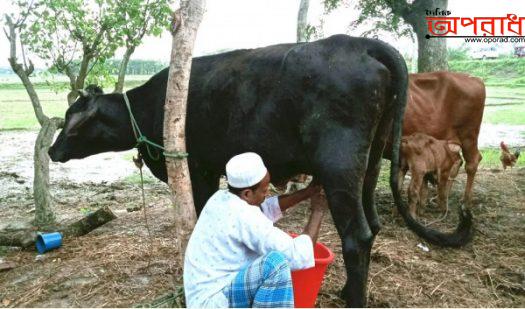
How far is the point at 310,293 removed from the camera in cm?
335

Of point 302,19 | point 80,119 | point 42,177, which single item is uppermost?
point 302,19

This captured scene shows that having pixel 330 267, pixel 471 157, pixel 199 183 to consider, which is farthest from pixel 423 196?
pixel 199 183

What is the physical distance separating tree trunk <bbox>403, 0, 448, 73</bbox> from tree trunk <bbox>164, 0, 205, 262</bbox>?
294 inches

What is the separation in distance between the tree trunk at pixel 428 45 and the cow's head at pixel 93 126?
6811mm

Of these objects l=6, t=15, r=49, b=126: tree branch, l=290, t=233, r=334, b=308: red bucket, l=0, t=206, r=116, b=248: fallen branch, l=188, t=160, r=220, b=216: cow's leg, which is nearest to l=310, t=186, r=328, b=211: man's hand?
l=290, t=233, r=334, b=308: red bucket

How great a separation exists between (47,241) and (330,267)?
3.02 meters

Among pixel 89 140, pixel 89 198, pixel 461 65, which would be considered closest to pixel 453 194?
pixel 89 140

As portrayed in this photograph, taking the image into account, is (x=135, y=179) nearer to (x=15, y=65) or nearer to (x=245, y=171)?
(x=15, y=65)

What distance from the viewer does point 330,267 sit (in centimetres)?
475

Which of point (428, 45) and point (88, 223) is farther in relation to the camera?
point (428, 45)

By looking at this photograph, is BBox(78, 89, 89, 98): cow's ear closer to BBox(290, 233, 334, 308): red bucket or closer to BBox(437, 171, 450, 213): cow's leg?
BBox(290, 233, 334, 308): red bucket

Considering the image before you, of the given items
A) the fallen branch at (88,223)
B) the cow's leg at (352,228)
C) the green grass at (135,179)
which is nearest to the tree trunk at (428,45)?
the green grass at (135,179)

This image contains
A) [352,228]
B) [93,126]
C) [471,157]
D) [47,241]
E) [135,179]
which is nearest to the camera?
[352,228]

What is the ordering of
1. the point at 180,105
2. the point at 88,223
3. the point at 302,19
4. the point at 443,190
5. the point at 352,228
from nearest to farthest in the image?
1. the point at 352,228
2. the point at 180,105
3. the point at 88,223
4. the point at 443,190
5. the point at 302,19
